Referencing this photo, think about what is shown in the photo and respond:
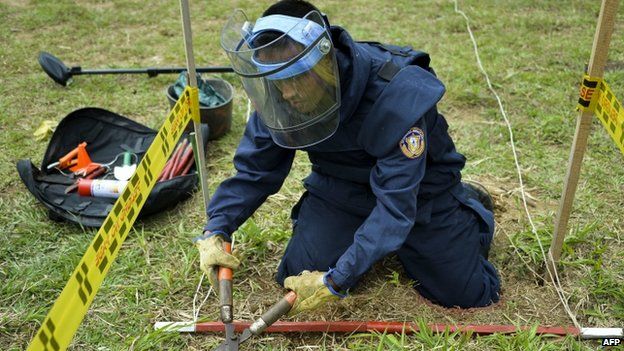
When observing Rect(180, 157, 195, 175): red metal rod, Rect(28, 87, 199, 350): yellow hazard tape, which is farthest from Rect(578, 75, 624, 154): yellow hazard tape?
Rect(180, 157, 195, 175): red metal rod

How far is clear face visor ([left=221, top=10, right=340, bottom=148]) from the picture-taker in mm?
2014

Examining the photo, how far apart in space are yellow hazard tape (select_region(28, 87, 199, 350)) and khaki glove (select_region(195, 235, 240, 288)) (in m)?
0.35

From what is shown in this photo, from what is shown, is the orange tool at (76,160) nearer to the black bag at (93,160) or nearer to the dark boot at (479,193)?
the black bag at (93,160)

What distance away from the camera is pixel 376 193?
2.33 metres

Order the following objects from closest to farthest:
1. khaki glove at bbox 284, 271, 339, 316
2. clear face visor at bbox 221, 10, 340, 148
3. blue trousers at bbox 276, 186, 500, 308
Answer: clear face visor at bbox 221, 10, 340, 148 < khaki glove at bbox 284, 271, 339, 316 < blue trousers at bbox 276, 186, 500, 308

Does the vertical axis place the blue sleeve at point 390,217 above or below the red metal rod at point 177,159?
above

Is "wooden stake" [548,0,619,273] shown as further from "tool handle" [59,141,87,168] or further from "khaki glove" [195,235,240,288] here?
"tool handle" [59,141,87,168]

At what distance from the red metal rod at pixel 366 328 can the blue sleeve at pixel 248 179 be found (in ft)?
1.36

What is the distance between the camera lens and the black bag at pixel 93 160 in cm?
335

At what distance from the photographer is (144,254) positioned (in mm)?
3135

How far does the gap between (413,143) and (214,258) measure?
93 centimetres

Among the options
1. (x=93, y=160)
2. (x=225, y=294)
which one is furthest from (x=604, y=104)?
(x=93, y=160)
